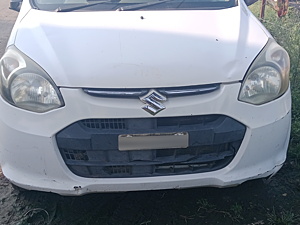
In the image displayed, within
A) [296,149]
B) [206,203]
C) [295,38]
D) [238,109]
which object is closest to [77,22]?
[238,109]

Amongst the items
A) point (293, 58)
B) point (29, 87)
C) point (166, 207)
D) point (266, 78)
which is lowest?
point (293, 58)

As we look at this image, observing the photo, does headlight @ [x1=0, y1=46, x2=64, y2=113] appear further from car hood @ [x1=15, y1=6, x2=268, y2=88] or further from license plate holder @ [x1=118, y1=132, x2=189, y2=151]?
license plate holder @ [x1=118, y1=132, x2=189, y2=151]

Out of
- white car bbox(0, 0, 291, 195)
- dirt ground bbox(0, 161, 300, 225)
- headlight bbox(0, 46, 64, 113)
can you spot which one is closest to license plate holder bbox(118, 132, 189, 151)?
white car bbox(0, 0, 291, 195)

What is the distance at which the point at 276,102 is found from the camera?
2436mm

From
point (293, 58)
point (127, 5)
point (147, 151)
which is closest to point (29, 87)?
point (147, 151)

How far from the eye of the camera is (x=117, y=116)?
7.25 ft

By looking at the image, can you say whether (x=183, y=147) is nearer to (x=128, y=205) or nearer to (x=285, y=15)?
(x=128, y=205)

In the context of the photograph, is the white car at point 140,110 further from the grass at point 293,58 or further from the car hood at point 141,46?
the grass at point 293,58

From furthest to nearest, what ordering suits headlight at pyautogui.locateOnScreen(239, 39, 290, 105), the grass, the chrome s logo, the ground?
the grass, the ground, headlight at pyautogui.locateOnScreen(239, 39, 290, 105), the chrome s logo

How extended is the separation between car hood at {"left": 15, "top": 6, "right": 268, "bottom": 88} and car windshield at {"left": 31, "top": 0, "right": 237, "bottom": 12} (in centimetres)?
10

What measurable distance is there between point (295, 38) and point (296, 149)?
6.92 feet

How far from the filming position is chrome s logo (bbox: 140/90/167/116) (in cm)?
221

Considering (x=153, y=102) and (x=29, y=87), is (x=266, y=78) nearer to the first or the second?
(x=153, y=102)

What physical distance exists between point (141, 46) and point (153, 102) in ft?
1.31
